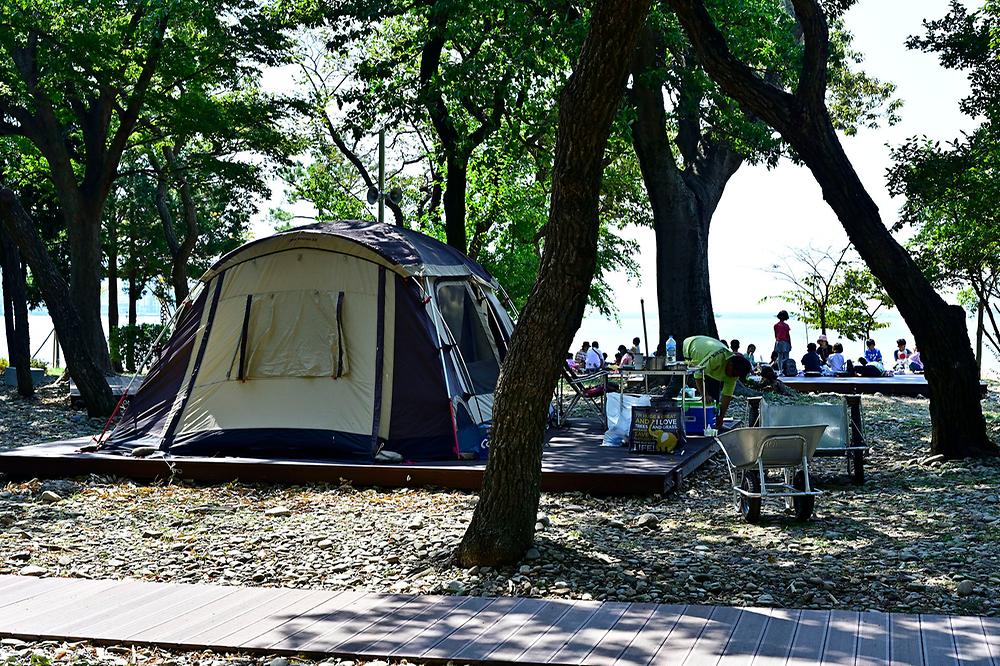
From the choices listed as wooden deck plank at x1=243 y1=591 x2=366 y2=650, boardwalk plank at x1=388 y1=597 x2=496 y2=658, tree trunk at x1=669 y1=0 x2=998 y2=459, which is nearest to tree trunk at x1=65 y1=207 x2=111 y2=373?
tree trunk at x1=669 y1=0 x2=998 y2=459

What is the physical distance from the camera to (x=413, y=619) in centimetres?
457

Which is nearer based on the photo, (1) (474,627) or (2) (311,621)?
(1) (474,627)

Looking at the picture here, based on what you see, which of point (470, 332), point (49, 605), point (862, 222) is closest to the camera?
point (49, 605)

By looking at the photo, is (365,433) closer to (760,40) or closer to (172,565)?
(172,565)

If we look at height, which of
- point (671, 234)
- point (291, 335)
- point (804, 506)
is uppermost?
point (671, 234)

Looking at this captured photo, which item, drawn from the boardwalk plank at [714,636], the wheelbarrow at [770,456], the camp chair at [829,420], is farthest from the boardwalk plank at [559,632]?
the camp chair at [829,420]

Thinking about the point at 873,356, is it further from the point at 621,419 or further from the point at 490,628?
the point at 490,628

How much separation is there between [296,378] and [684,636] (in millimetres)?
6010

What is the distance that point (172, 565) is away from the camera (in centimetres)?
601

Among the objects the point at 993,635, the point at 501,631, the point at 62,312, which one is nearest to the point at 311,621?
the point at 501,631

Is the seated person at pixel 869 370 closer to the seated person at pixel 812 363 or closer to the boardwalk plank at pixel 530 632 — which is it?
the seated person at pixel 812 363

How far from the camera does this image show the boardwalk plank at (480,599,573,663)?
405cm

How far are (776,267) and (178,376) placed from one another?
87.2 feet

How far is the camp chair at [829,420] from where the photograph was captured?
8.05 metres
